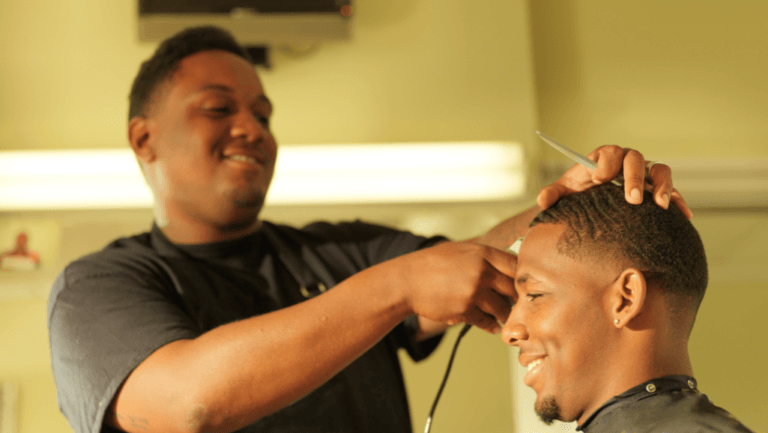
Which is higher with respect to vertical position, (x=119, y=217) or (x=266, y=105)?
(x=266, y=105)

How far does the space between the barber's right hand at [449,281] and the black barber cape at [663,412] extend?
25 centimetres

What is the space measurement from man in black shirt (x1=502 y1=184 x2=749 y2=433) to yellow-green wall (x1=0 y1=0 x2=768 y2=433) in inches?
45.2

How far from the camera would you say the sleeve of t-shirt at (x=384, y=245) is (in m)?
1.48

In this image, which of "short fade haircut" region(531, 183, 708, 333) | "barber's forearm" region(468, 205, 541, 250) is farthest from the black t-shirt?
"short fade haircut" region(531, 183, 708, 333)

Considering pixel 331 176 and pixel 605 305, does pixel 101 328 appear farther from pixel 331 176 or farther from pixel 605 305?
pixel 331 176

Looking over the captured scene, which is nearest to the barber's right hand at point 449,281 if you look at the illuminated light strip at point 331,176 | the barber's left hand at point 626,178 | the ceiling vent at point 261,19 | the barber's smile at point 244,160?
the barber's left hand at point 626,178

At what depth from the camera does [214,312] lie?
4.33 ft

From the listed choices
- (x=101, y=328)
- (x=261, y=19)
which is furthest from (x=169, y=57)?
(x=261, y=19)

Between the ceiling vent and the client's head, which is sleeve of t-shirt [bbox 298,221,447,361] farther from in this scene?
the ceiling vent

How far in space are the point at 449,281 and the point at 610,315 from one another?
28 cm

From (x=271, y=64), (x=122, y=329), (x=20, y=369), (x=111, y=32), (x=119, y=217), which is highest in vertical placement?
(x=111, y=32)

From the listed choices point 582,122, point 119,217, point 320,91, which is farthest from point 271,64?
point 582,122

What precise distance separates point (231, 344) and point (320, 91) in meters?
1.69

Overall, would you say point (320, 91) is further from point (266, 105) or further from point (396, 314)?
point (396, 314)
